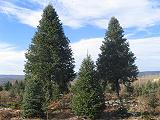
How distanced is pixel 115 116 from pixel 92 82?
4879 mm

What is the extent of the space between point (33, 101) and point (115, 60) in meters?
15.4

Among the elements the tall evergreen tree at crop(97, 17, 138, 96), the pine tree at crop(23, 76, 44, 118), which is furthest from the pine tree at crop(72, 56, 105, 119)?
the tall evergreen tree at crop(97, 17, 138, 96)

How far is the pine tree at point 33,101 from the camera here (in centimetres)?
3866

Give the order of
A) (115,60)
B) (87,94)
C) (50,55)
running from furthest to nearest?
(115,60) → (50,55) → (87,94)

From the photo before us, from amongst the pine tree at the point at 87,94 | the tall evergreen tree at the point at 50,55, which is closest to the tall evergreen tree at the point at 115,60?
the tall evergreen tree at the point at 50,55

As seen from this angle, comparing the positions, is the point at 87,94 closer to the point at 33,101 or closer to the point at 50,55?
the point at 33,101

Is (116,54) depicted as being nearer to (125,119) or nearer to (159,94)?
(159,94)

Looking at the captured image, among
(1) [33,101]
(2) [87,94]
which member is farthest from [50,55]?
(2) [87,94]

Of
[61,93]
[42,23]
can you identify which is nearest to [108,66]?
[61,93]

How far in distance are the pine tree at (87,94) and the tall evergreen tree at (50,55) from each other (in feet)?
19.2

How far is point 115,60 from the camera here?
50031 millimetres

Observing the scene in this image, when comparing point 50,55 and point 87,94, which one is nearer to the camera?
point 87,94

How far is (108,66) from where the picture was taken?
49.7 metres

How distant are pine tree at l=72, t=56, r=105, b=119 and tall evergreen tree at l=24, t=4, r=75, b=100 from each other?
19.2 feet
